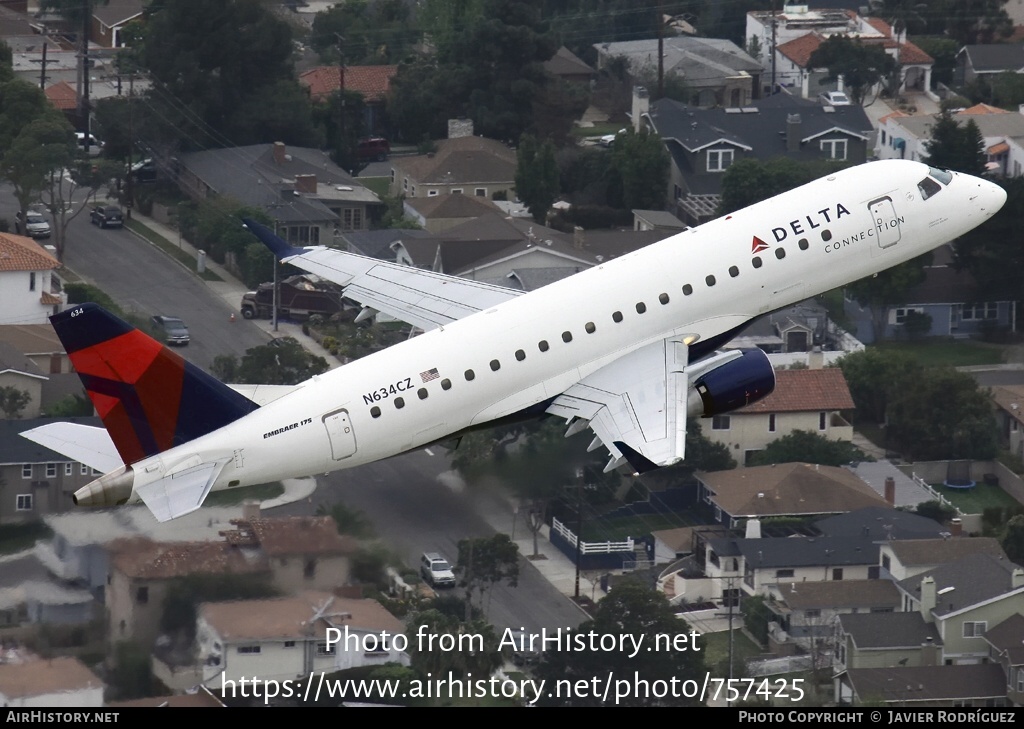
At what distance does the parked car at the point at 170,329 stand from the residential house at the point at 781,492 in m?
26.5

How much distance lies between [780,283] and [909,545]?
2610 cm

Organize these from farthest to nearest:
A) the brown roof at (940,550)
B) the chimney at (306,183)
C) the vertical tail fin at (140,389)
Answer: the chimney at (306,183) → the brown roof at (940,550) → the vertical tail fin at (140,389)

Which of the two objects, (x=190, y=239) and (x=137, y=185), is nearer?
(x=190, y=239)

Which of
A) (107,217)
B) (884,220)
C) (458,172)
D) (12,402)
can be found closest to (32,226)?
(107,217)

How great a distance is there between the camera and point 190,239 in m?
126

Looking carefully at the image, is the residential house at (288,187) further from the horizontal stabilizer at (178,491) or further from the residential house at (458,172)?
the horizontal stabilizer at (178,491)

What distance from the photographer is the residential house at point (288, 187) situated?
5037 inches

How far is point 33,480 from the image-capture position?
78.9 metres

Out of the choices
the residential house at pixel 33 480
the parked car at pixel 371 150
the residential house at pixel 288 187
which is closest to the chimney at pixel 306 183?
the residential house at pixel 288 187

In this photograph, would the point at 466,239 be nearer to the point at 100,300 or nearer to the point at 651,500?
the point at 100,300

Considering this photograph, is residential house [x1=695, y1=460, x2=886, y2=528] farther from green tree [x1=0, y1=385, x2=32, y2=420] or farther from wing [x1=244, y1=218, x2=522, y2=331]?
green tree [x1=0, y1=385, x2=32, y2=420]

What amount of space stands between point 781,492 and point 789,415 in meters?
6.20

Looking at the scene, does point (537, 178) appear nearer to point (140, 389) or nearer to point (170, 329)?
point (170, 329)

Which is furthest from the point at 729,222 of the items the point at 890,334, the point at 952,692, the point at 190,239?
the point at 190,239
